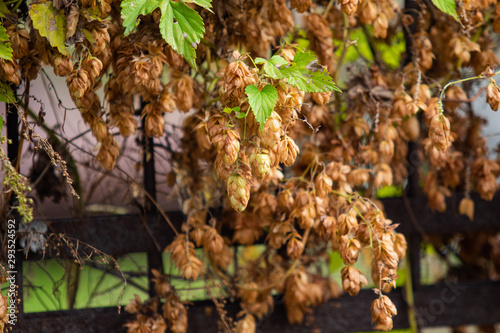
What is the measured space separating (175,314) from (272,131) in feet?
2.61

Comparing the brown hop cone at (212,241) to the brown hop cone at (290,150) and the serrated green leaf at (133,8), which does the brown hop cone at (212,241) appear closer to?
the brown hop cone at (290,150)

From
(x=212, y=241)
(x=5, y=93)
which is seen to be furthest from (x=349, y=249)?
(x=5, y=93)

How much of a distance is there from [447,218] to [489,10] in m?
0.80

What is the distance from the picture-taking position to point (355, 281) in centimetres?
144

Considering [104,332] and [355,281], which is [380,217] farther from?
[104,332]

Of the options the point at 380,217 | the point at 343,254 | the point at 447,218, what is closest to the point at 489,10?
the point at 447,218

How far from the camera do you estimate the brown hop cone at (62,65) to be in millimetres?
1384

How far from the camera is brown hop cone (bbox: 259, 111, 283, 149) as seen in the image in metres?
1.21

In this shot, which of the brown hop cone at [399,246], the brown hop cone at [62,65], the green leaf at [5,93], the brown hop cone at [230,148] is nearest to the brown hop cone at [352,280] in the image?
the brown hop cone at [399,246]

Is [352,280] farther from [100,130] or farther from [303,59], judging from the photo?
[100,130]

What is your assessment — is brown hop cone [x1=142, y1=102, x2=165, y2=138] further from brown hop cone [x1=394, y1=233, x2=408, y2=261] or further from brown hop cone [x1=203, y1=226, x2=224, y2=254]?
brown hop cone [x1=394, y1=233, x2=408, y2=261]

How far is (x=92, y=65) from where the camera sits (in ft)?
4.45

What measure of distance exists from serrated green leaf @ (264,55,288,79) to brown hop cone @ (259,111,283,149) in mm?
92

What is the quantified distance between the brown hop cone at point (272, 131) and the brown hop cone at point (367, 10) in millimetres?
591
